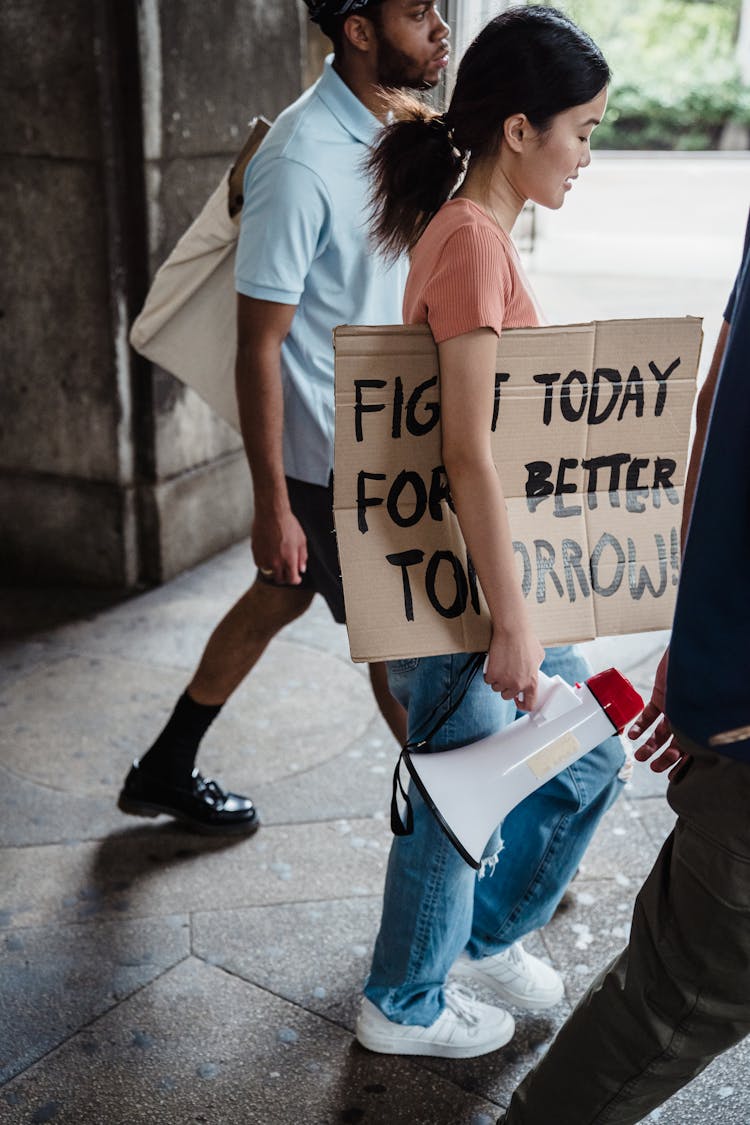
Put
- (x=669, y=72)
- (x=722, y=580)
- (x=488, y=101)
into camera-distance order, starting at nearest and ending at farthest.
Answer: (x=722, y=580) → (x=488, y=101) → (x=669, y=72)

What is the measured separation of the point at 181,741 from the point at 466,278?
5.27 ft

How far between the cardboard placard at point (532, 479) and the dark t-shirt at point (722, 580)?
428mm

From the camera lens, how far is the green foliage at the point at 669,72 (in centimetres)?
2481

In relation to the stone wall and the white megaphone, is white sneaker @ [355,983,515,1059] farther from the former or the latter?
the stone wall

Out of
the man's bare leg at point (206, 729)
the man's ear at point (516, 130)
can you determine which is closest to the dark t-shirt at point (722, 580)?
the man's ear at point (516, 130)

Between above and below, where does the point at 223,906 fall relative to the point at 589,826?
below

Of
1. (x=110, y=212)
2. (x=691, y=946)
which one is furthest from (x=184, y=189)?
(x=691, y=946)

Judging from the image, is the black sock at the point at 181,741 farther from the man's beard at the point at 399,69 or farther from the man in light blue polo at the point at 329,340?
the man's beard at the point at 399,69

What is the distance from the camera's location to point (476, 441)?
1846mm

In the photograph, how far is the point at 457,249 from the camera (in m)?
1.84

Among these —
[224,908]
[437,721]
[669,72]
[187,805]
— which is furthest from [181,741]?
[669,72]

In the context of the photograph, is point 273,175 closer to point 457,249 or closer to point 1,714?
point 457,249

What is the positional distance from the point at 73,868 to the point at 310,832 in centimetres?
58

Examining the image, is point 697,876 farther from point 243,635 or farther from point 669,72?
point 669,72
